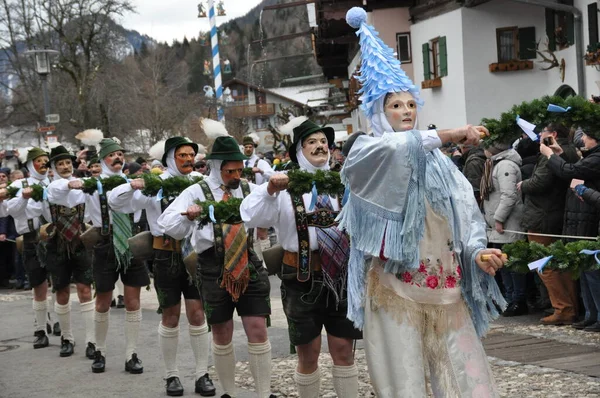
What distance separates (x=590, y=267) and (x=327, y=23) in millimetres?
22484

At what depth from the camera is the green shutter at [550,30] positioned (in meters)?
19.1

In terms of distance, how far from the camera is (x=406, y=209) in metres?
4.89

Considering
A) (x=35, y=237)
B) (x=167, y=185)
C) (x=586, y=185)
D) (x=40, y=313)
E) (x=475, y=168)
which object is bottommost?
(x=40, y=313)

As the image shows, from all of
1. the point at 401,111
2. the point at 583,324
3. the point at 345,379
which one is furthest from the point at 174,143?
the point at 583,324

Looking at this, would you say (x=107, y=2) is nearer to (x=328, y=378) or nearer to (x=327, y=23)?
(x=327, y=23)

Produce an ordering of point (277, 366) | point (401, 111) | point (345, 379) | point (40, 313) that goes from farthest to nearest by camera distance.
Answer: point (40, 313) < point (277, 366) < point (345, 379) < point (401, 111)

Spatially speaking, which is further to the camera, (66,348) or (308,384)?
(66,348)

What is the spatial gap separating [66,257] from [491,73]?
1352 cm

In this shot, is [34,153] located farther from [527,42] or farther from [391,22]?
[391,22]

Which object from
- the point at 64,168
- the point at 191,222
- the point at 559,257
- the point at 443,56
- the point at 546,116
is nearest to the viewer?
the point at 559,257

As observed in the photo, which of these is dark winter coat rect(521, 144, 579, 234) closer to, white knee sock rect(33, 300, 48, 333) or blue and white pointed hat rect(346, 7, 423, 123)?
blue and white pointed hat rect(346, 7, 423, 123)

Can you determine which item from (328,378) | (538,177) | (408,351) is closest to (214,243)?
(328,378)

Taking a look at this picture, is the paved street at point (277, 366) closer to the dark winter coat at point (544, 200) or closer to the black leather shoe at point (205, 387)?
the black leather shoe at point (205, 387)

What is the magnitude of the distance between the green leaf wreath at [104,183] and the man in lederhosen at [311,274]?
9.22 ft
